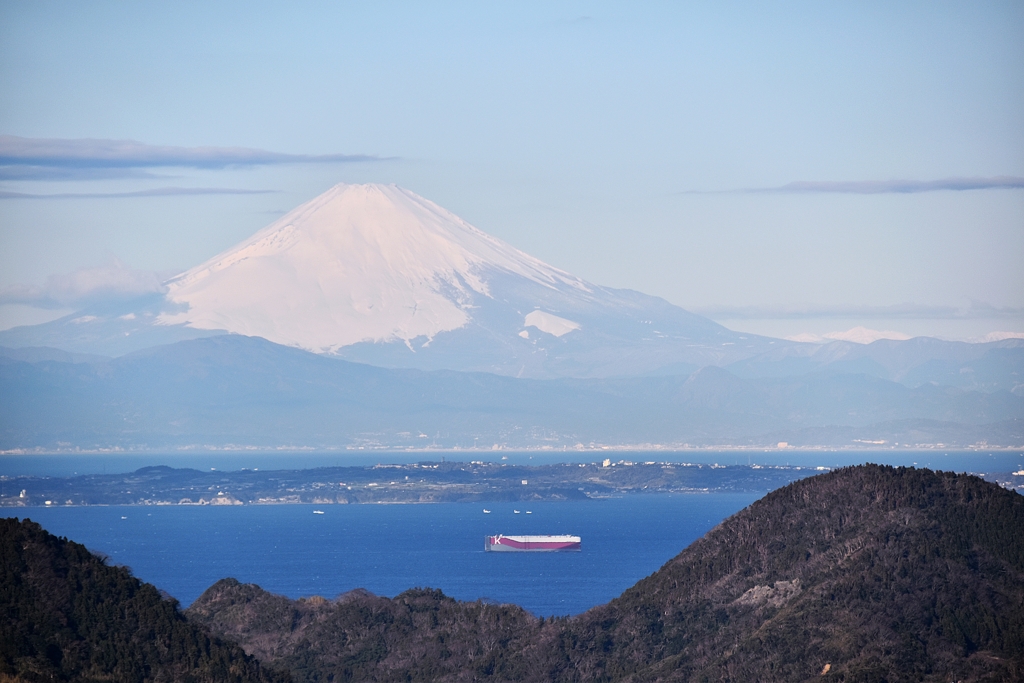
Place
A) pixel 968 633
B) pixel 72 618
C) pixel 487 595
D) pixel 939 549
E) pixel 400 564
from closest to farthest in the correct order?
pixel 72 618
pixel 968 633
pixel 939 549
pixel 487 595
pixel 400 564

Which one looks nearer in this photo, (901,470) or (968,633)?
(968,633)

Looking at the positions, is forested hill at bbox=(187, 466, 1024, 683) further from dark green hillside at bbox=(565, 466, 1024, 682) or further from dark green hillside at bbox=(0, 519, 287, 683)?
dark green hillside at bbox=(0, 519, 287, 683)

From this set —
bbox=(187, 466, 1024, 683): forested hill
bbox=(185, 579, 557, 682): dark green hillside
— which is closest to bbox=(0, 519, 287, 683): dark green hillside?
bbox=(185, 579, 557, 682): dark green hillside

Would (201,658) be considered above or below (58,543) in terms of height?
below

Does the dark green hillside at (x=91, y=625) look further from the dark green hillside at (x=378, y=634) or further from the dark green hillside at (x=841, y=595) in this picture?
the dark green hillside at (x=841, y=595)

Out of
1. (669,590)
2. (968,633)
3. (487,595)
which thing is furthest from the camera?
(487,595)

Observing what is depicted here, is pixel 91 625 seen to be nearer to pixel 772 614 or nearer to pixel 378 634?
pixel 378 634

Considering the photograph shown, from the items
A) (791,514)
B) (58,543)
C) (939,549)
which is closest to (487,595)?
(791,514)

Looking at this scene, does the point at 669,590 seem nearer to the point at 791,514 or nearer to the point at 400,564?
the point at 791,514

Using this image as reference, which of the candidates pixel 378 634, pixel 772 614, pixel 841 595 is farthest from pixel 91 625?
pixel 841 595
